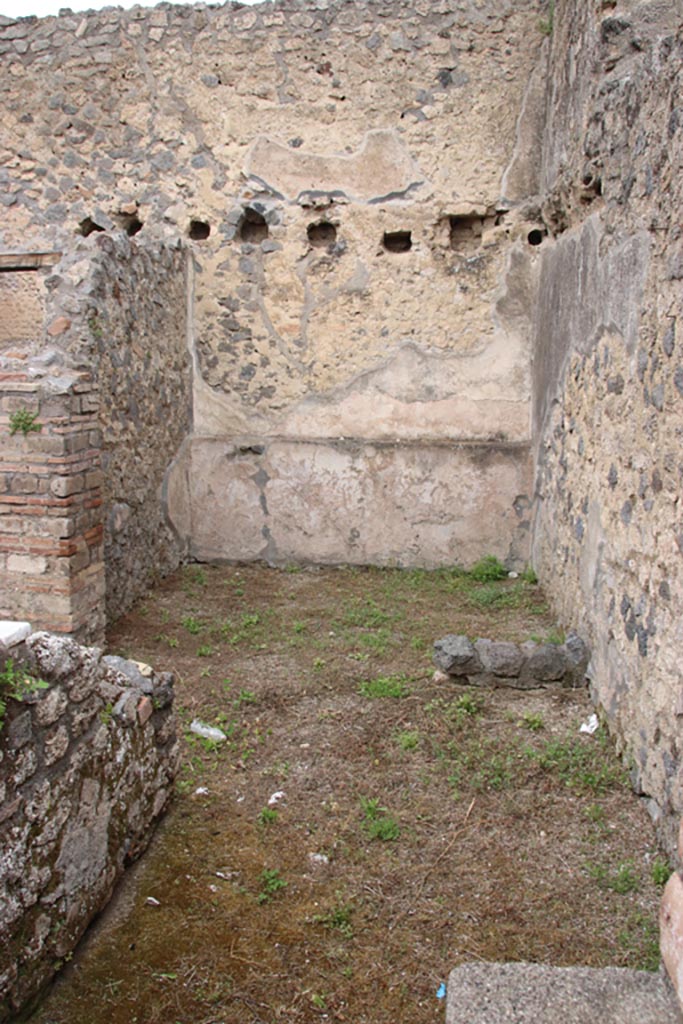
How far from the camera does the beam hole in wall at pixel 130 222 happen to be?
6337 mm

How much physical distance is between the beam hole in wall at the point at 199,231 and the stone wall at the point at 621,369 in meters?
2.57

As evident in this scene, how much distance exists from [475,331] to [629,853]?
418cm

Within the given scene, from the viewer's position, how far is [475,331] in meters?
6.22

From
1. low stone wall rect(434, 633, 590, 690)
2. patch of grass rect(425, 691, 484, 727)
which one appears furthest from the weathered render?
patch of grass rect(425, 691, 484, 727)

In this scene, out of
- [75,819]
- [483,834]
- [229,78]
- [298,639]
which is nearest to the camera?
[75,819]

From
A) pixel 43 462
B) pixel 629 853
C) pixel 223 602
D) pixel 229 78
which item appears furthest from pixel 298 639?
pixel 229 78

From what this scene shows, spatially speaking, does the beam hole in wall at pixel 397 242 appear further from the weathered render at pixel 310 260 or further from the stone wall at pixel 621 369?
the stone wall at pixel 621 369

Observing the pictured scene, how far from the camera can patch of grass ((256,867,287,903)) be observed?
2.74 m

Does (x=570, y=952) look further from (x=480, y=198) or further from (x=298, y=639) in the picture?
(x=480, y=198)

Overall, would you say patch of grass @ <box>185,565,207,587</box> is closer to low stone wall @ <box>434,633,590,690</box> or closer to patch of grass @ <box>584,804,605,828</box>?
low stone wall @ <box>434,633,590,690</box>

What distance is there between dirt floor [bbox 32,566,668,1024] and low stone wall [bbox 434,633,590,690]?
9 centimetres

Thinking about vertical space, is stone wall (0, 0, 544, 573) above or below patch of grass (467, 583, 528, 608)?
above

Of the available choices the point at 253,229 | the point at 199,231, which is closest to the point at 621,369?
the point at 253,229

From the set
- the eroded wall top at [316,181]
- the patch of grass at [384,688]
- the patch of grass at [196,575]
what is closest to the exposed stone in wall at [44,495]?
the patch of grass at [384,688]
